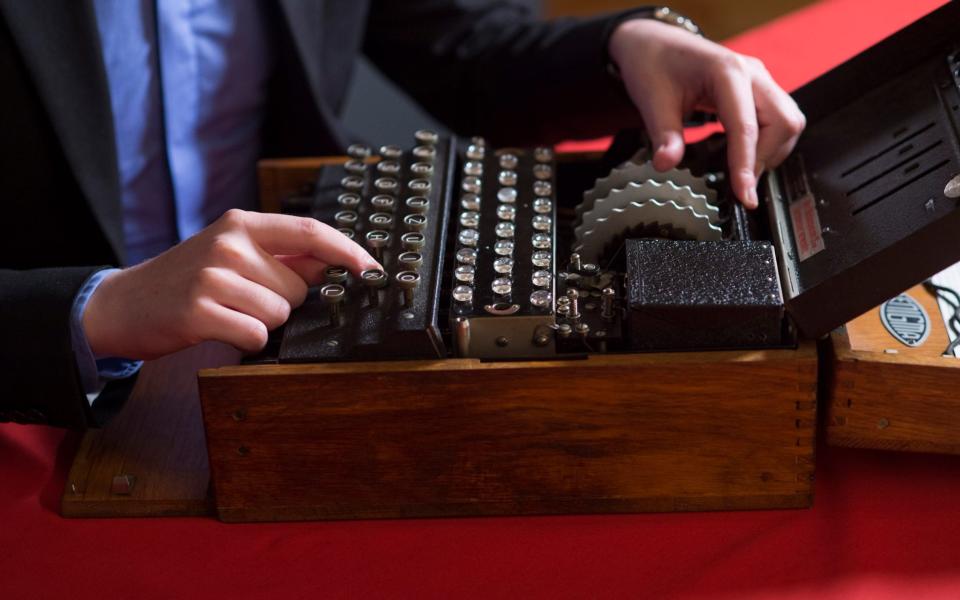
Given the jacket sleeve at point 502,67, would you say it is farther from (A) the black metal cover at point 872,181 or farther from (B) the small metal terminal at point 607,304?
(B) the small metal terminal at point 607,304

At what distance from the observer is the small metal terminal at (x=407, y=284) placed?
94cm

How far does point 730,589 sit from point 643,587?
70 millimetres

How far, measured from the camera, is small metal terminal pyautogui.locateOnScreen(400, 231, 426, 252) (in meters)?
1.03

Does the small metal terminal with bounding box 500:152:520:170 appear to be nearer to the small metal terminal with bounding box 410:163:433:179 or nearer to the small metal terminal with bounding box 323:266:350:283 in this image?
the small metal terminal with bounding box 410:163:433:179

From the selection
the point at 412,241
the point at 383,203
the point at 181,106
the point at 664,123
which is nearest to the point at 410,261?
the point at 412,241

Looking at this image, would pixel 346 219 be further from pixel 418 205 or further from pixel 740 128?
pixel 740 128

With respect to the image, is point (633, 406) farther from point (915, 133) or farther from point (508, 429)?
point (915, 133)

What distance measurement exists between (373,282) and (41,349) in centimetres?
31

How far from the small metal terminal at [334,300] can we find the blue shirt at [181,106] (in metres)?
0.56

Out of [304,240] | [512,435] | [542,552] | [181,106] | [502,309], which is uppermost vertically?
[181,106]

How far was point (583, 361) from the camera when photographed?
0.91 m

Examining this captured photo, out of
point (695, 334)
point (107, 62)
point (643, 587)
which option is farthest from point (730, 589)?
point (107, 62)

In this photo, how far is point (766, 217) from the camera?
1.11 meters

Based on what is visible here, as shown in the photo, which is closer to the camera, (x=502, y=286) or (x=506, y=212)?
(x=502, y=286)
